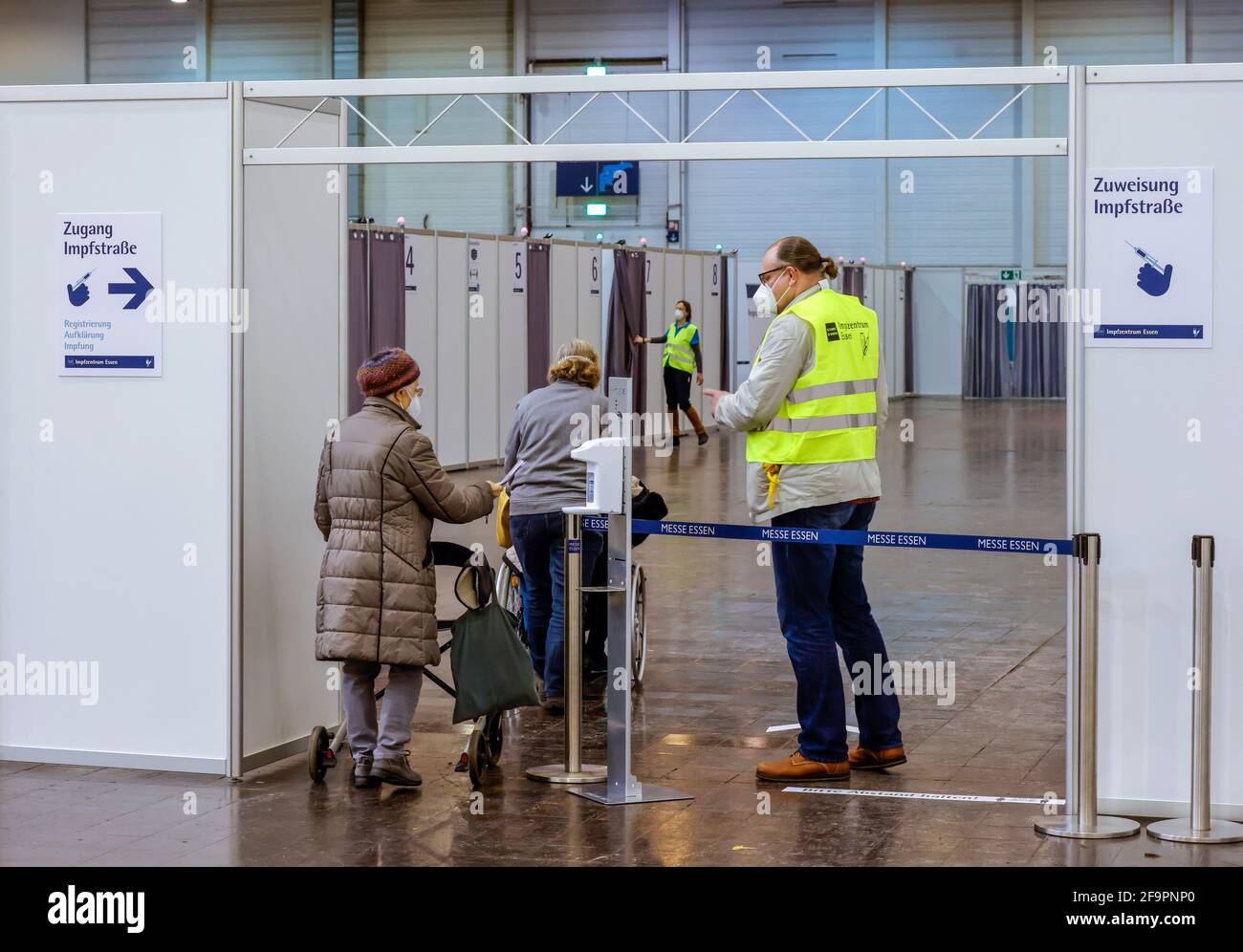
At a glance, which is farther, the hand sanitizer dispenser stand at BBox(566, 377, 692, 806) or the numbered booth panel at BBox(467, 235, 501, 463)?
the numbered booth panel at BBox(467, 235, 501, 463)

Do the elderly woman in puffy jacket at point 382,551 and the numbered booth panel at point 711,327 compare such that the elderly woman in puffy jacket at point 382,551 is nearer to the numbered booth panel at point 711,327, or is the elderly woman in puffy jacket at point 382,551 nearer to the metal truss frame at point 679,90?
the metal truss frame at point 679,90

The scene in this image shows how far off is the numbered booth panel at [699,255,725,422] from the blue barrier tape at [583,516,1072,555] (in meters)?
16.8

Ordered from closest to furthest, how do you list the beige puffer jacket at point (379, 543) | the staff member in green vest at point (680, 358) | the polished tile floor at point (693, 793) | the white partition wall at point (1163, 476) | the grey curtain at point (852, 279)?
the polished tile floor at point (693, 793)
the white partition wall at point (1163, 476)
the beige puffer jacket at point (379, 543)
the staff member in green vest at point (680, 358)
the grey curtain at point (852, 279)

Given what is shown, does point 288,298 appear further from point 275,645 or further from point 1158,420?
point 1158,420

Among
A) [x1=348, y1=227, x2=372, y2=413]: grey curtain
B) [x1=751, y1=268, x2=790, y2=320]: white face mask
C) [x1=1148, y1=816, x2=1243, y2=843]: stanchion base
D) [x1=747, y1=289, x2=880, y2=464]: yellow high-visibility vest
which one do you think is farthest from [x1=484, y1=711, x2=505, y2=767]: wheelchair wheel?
[x1=348, y1=227, x2=372, y2=413]: grey curtain

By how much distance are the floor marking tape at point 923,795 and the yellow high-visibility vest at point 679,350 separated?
1395 centimetres

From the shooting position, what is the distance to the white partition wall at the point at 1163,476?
4.93 metres

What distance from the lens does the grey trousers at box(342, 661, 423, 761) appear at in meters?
5.39

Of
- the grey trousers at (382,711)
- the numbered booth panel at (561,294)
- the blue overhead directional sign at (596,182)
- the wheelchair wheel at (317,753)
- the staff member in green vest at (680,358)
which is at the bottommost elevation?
the wheelchair wheel at (317,753)

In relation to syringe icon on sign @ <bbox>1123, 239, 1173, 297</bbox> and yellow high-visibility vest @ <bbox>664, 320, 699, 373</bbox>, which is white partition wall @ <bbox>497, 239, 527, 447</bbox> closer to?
yellow high-visibility vest @ <bbox>664, 320, 699, 373</bbox>

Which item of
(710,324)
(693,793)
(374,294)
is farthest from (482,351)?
(693,793)

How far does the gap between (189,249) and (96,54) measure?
23.3 metres

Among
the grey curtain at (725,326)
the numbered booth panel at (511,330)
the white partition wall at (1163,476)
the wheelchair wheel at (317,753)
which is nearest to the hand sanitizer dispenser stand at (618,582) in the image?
the wheelchair wheel at (317,753)

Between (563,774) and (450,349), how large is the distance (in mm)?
11156
